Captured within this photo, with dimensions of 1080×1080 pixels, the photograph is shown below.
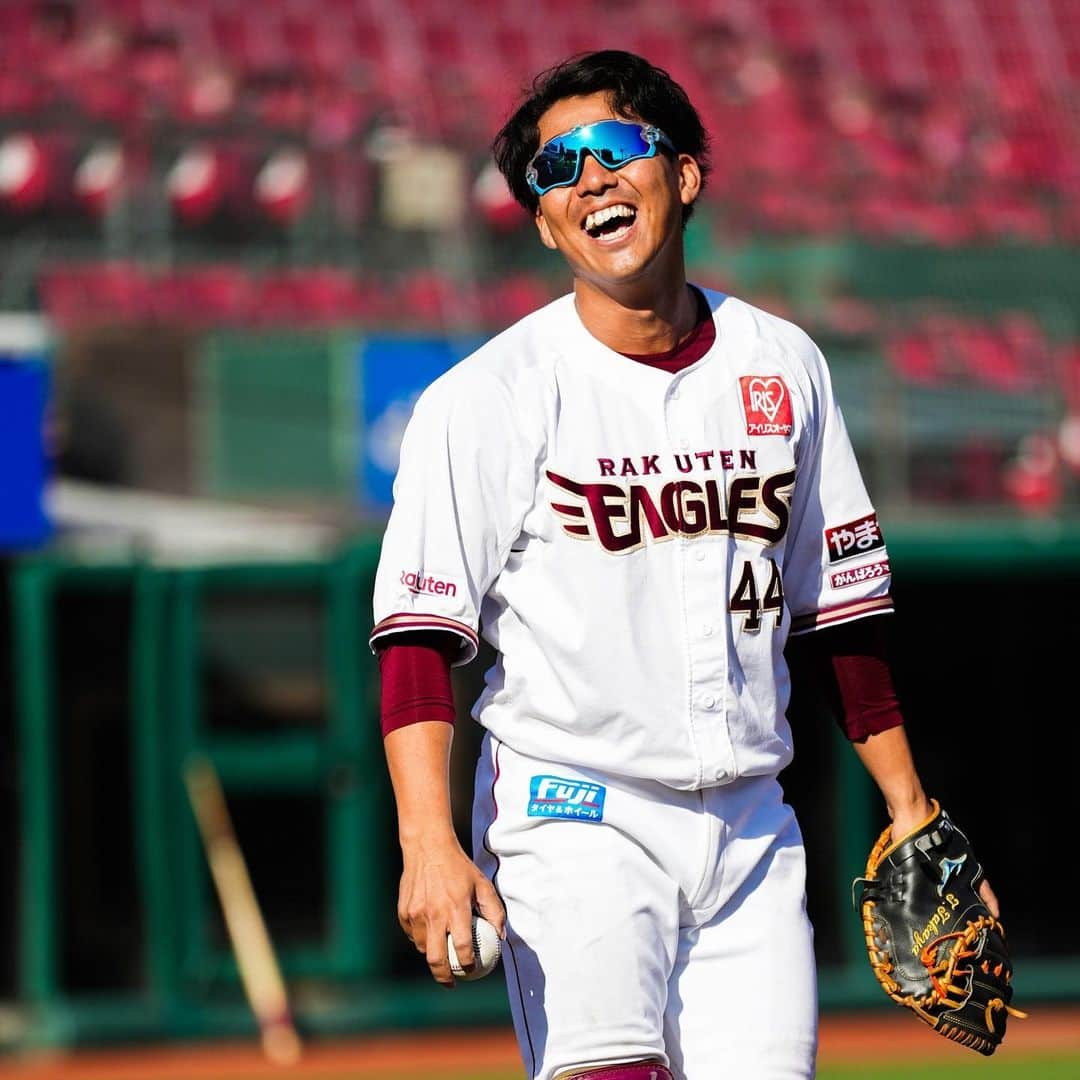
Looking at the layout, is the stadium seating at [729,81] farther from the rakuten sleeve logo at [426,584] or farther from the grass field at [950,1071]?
the rakuten sleeve logo at [426,584]

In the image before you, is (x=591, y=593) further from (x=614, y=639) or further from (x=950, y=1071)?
(x=950, y=1071)

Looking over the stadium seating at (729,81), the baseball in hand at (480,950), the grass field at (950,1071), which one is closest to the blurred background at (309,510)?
the stadium seating at (729,81)

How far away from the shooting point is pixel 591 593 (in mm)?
2580

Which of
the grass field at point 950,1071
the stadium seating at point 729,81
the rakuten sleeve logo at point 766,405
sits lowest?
the grass field at point 950,1071

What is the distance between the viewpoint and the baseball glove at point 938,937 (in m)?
2.78

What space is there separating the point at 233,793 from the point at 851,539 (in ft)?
18.9

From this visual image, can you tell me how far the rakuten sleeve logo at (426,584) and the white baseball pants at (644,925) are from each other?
25cm

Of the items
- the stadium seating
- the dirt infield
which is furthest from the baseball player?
the stadium seating

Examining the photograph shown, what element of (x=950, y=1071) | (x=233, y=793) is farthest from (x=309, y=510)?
(x=950, y=1071)

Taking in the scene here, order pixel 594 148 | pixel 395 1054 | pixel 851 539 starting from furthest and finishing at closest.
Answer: pixel 395 1054, pixel 851 539, pixel 594 148

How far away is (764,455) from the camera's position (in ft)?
8.86

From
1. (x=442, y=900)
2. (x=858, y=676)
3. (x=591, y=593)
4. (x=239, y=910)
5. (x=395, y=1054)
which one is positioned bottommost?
(x=395, y=1054)

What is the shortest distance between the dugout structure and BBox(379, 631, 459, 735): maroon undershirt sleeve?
554 cm

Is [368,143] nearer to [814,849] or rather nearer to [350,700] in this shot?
[350,700]
